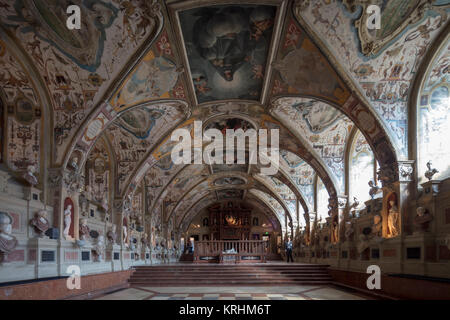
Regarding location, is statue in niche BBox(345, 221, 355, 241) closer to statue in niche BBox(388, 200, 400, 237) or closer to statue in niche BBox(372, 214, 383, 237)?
statue in niche BBox(372, 214, 383, 237)

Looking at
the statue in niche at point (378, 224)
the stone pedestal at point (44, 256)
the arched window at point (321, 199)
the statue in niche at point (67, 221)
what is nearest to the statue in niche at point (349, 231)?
the statue in niche at point (378, 224)

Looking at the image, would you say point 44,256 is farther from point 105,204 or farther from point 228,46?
point 228,46

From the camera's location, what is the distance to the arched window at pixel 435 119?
11.0 meters

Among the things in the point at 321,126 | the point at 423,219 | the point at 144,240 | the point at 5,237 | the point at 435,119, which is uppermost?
the point at 321,126

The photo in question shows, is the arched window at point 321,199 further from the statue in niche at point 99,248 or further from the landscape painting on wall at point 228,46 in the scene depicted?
the statue in niche at point 99,248

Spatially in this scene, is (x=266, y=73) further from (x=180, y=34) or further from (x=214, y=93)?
(x=180, y=34)

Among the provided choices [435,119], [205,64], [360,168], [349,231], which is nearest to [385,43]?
[435,119]

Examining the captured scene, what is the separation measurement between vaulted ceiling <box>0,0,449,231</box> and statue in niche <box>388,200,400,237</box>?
1342 mm

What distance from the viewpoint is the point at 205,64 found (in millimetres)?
12984

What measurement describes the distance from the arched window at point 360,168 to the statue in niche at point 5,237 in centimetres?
1325

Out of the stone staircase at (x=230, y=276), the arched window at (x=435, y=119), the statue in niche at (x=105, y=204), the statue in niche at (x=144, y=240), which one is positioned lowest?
the stone staircase at (x=230, y=276)

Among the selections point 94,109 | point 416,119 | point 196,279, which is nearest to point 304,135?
point 416,119

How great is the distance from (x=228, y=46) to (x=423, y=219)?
7605 mm

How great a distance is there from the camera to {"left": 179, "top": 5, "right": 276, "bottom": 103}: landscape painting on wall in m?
10.5
